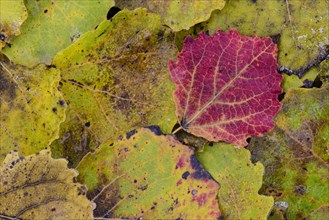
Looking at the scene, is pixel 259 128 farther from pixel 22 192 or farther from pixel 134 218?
pixel 22 192

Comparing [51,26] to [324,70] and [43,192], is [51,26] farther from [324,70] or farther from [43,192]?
[324,70]

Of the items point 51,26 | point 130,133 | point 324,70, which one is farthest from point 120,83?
point 324,70

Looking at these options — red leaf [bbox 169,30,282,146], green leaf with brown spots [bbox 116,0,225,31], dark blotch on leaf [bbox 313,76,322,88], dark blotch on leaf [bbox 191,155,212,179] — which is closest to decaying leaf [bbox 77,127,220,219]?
dark blotch on leaf [bbox 191,155,212,179]

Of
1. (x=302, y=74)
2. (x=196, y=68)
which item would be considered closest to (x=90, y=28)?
(x=196, y=68)

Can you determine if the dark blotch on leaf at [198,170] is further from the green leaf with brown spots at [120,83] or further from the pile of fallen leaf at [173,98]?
the green leaf with brown spots at [120,83]

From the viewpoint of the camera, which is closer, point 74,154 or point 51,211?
point 51,211
